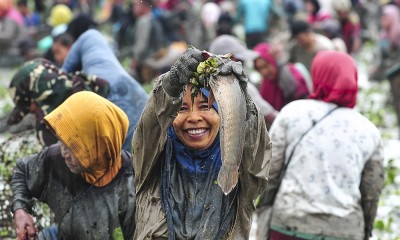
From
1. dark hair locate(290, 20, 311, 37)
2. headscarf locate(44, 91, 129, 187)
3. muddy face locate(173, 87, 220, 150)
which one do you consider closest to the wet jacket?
headscarf locate(44, 91, 129, 187)

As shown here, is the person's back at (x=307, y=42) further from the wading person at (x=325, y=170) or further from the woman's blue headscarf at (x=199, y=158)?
the woman's blue headscarf at (x=199, y=158)

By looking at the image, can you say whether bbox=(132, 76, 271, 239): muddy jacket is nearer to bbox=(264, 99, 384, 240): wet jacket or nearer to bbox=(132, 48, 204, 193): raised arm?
bbox=(132, 48, 204, 193): raised arm

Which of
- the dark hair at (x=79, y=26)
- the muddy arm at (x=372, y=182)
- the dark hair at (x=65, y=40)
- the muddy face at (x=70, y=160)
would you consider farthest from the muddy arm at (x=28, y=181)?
the dark hair at (x=79, y=26)

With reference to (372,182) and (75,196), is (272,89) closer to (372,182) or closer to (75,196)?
(372,182)

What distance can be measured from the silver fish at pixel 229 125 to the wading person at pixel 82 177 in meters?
1.03

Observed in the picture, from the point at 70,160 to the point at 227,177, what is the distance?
1246 millimetres

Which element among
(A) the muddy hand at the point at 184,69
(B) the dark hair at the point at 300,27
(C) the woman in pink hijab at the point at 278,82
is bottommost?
(B) the dark hair at the point at 300,27

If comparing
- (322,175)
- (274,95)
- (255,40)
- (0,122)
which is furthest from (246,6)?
(322,175)

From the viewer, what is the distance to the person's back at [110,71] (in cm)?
709

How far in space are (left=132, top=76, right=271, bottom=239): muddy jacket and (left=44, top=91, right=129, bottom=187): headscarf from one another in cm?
36

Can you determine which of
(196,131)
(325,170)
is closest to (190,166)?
(196,131)

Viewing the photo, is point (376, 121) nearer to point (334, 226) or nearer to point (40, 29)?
point (334, 226)

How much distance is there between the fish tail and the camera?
4.34 meters

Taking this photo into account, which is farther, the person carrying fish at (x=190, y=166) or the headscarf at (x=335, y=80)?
the headscarf at (x=335, y=80)
